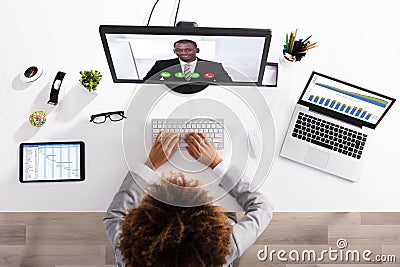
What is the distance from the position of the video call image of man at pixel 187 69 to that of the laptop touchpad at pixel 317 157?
324 millimetres

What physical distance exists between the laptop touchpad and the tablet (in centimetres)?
66

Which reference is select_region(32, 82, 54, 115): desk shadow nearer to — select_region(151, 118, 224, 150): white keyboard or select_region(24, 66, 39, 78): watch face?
select_region(24, 66, 39, 78): watch face

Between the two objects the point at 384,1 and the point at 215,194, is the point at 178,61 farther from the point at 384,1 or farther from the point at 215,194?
the point at 384,1

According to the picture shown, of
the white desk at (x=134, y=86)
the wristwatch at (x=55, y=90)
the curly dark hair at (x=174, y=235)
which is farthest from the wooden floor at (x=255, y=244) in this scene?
the curly dark hair at (x=174, y=235)

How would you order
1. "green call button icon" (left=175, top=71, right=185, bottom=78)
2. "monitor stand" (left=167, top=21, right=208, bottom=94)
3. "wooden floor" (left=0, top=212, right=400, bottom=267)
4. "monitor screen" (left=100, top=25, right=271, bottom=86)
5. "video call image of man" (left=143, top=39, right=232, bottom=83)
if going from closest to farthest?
"monitor screen" (left=100, top=25, right=271, bottom=86) → "video call image of man" (left=143, top=39, right=232, bottom=83) → "green call button icon" (left=175, top=71, right=185, bottom=78) → "monitor stand" (left=167, top=21, right=208, bottom=94) → "wooden floor" (left=0, top=212, right=400, bottom=267)

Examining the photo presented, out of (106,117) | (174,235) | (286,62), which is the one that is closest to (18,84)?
(106,117)

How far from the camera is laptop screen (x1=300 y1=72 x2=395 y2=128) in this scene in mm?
1440

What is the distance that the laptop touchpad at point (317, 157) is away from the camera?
144cm

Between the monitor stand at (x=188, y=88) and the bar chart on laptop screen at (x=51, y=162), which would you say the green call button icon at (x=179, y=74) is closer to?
the monitor stand at (x=188, y=88)

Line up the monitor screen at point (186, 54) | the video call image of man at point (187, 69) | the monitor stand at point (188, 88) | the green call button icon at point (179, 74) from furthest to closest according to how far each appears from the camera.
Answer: the monitor stand at point (188, 88) < the green call button icon at point (179, 74) < the video call image of man at point (187, 69) < the monitor screen at point (186, 54)

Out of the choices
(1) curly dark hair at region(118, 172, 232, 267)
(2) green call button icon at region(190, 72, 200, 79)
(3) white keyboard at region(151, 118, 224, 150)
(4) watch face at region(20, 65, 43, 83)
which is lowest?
(1) curly dark hair at region(118, 172, 232, 267)

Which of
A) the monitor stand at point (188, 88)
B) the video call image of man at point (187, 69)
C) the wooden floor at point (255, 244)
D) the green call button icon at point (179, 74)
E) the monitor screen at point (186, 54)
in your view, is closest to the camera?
the monitor screen at point (186, 54)

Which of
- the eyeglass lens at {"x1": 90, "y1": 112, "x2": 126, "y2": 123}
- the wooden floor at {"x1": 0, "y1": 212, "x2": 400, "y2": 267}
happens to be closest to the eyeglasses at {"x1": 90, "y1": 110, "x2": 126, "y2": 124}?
the eyeglass lens at {"x1": 90, "y1": 112, "x2": 126, "y2": 123}

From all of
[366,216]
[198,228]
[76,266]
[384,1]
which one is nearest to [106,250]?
[76,266]
